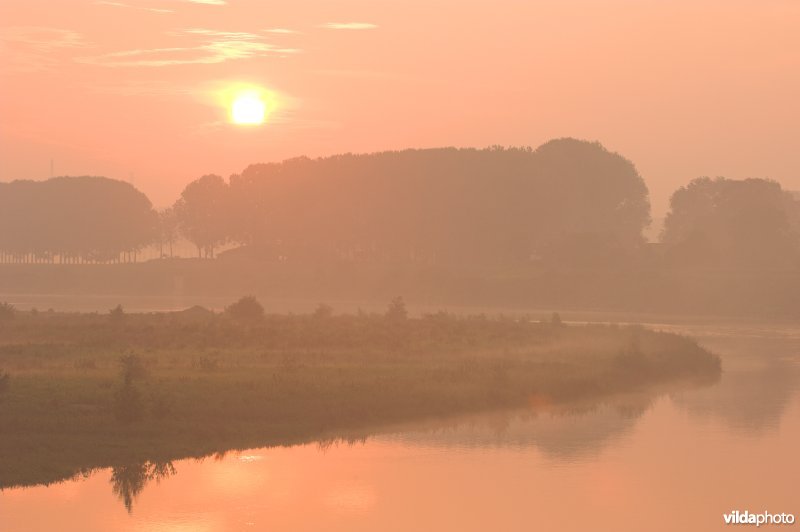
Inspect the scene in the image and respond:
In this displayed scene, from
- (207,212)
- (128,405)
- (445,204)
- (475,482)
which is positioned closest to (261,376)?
(128,405)

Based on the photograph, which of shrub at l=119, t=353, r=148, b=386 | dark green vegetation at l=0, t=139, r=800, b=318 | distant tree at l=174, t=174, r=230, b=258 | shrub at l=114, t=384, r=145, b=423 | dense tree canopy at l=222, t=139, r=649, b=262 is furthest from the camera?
distant tree at l=174, t=174, r=230, b=258

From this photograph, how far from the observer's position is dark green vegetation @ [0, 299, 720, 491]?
3912cm

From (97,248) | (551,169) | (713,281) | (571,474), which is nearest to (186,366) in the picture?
(571,474)

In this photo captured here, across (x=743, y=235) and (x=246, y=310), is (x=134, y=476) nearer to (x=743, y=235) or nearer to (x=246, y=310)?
(x=246, y=310)

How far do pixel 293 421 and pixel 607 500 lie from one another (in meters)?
13.9

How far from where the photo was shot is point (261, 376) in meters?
48.7

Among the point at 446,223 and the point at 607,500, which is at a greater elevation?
the point at 446,223

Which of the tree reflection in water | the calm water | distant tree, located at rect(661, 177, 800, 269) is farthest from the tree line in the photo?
the tree reflection in water

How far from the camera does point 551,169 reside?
544ft

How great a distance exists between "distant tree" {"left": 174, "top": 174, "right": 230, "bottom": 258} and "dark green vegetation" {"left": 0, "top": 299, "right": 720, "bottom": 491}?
96567 millimetres

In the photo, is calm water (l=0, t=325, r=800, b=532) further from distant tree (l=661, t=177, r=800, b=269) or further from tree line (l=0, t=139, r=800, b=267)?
tree line (l=0, t=139, r=800, b=267)

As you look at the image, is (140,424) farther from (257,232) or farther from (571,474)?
(257,232)

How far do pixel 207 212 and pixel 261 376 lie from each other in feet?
432

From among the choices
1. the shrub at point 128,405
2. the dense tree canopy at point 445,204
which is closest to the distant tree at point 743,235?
the dense tree canopy at point 445,204
